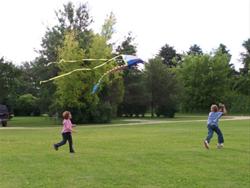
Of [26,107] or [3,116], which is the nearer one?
[3,116]

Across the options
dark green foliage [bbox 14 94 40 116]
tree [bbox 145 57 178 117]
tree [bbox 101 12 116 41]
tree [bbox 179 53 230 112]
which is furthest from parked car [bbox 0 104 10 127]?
tree [bbox 179 53 230 112]

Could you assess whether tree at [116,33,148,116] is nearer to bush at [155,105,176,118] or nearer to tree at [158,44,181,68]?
bush at [155,105,176,118]

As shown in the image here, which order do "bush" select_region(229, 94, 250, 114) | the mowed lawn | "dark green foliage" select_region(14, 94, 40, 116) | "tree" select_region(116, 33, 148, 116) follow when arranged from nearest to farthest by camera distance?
1. the mowed lawn
2. "tree" select_region(116, 33, 148, 116)
3. "dark green foliage" select_region(14, 94, 40, 116)
4. "bush" select_region(229, 94, 250, 114)

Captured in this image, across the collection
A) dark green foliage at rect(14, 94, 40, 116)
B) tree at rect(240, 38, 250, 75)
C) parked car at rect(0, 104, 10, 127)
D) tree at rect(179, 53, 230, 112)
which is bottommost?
parked car at rect(0, 104, 10, 127)

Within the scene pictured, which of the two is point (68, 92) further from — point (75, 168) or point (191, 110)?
point (191, 110)

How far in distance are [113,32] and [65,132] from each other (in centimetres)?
3568

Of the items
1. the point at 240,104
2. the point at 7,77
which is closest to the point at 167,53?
the point at 240,104

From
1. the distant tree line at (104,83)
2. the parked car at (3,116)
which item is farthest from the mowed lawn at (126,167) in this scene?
the distant tree line at (104,83)

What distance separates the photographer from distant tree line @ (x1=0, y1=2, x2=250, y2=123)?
45.2 meters

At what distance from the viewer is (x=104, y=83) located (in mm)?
48125

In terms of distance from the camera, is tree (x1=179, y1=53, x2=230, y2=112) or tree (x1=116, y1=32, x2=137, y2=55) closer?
tree (x1=116, y1=32, x2=137, y2=55)

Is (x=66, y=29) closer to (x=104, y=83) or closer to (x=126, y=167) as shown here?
(x=104, y=83)

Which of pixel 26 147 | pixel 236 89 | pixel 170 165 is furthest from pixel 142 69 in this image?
pixel 170 165

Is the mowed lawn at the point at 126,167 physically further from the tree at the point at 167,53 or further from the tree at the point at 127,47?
the tree at the point at 167,53
